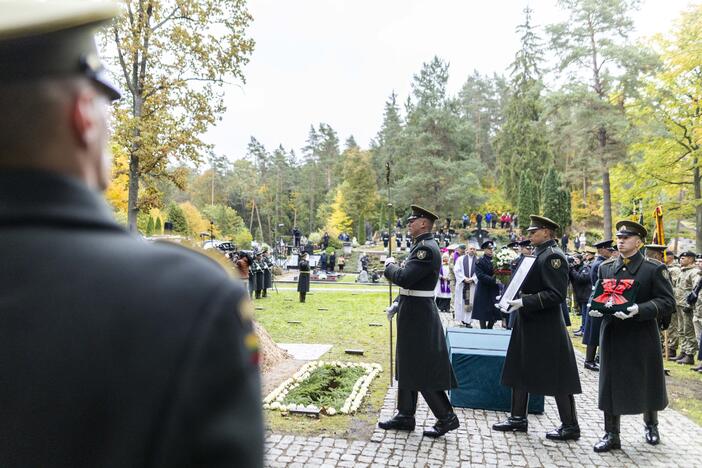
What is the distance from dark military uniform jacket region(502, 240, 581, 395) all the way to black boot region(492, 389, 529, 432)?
0.15 m

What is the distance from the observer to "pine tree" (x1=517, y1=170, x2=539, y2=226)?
155ft

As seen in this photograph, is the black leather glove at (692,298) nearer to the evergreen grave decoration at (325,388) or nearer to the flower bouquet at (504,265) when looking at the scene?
the flower bouquet at (504,265)

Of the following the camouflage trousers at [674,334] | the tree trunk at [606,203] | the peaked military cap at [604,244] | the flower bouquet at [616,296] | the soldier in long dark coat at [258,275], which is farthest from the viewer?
the tree trunk at [606,203]

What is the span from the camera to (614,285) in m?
5.21

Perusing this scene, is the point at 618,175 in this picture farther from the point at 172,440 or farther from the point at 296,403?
the point at 172,440

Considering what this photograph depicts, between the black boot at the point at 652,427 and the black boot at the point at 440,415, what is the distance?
1.97 meters

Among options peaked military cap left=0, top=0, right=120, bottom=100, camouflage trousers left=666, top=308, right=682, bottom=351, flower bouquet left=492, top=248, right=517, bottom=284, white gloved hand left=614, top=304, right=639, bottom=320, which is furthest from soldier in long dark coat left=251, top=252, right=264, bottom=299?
peaked military cap left=0, top=0, right=120, bottom=100

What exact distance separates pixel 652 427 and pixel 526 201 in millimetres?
44941

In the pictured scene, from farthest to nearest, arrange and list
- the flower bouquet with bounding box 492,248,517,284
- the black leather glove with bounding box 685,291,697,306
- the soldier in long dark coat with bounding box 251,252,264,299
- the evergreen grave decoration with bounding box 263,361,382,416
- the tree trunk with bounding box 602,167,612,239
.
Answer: the tree trunk with bounding box 602,167,612,239
the soldier in long dark coat with bounding box 251,252,264,299
the flower bouquet with bounding box 492,248,517,284
the black leather glove with bounding box 685,291,697,306
the evergreen grave decoration with bounding box 263,361,382,416

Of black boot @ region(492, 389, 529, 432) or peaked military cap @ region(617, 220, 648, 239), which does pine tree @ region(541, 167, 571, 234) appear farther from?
black boot @ region(492, 389, 529, 432)

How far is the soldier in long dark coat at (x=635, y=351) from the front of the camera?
500cm

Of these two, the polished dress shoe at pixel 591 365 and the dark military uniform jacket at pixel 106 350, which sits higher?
the dark military uniform jacket at pixel 106 350

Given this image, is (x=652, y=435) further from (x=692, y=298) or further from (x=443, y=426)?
(x=692, y=298)

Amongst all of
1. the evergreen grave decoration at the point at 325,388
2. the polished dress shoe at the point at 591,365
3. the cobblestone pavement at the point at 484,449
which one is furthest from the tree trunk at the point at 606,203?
the cobblestone pavement at the point at 484,449
